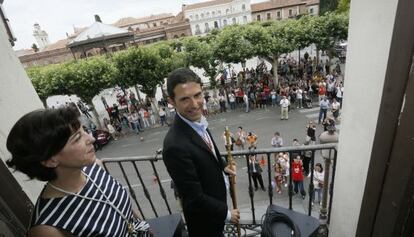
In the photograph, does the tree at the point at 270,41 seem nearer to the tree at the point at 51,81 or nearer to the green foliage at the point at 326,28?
the green foliage at the point at 326,28

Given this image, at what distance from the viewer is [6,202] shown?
1.89 m

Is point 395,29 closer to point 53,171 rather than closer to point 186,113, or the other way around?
point 186,113

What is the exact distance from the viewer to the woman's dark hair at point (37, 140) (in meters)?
1.39

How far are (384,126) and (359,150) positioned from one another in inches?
20.2

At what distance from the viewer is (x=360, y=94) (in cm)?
182

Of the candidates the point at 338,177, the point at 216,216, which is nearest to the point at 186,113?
the point at 216,216

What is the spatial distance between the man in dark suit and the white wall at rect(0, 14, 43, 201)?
3.92 feet

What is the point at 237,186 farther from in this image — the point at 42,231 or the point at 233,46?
the point at 233,46

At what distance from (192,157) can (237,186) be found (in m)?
7.50

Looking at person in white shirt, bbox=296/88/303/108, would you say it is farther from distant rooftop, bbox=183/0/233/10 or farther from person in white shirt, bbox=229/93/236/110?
distant rooftop, bbox=183/0/233/10

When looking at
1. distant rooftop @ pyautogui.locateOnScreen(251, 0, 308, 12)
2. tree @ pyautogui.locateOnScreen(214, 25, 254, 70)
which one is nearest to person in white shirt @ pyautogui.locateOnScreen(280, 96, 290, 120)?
tree @ pyautogui.locateOnScreen(214, 25, 254, 70)

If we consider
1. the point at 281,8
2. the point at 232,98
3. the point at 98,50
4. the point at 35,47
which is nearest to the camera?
the point at 232,98

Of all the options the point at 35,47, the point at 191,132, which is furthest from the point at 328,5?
the point at 35,47

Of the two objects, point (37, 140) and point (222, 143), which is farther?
point (222, 143)
